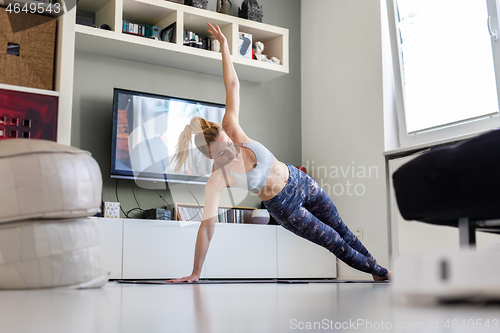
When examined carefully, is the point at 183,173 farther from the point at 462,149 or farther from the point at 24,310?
the point at 462,149

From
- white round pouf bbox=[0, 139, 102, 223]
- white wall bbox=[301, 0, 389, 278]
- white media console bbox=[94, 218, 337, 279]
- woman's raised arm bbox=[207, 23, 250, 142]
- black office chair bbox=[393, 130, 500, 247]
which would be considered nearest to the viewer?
black office chair bbox=[393, 130, 500, 247]

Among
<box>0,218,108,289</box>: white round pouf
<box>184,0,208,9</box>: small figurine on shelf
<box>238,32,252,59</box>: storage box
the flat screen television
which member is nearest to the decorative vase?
the flat screen television

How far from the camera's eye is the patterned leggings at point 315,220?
2750 mm

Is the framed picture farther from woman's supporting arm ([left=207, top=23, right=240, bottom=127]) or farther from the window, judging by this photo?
the window

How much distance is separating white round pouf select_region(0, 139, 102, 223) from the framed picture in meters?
3.34

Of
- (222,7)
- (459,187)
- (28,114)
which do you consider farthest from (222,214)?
(459,187)

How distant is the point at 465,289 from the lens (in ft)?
0.72

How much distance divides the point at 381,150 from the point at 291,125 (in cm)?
129

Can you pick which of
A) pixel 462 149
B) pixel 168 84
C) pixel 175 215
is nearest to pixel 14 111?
pixel 175 215

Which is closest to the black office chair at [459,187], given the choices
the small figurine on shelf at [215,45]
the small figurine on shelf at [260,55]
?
the small figurine on shelf at [215,45]

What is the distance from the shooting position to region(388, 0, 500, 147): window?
3.42 meters

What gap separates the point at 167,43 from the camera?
4.04 metres

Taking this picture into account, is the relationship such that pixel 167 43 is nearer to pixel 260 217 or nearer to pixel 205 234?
pixel 260 217

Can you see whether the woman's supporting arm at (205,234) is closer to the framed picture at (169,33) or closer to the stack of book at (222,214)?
the stack of book at (222,214)
